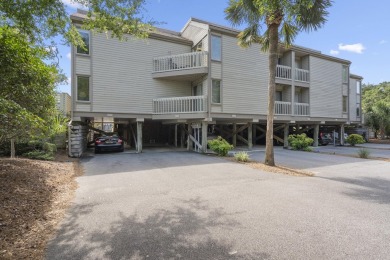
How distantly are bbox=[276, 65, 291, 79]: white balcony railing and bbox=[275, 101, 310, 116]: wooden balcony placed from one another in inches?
80.9

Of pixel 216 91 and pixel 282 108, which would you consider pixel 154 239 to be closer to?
pixel 216 91

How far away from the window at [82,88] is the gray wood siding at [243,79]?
Answer: 27.7 ft

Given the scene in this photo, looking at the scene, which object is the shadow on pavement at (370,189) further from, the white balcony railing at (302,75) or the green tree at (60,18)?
the white balcony railing at (302,75)

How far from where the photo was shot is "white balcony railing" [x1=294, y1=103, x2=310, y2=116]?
18406 millimetres

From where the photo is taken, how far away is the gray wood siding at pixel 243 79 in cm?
1553

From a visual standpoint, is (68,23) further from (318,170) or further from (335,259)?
(318,170)

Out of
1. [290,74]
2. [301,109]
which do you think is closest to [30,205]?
[290,74]

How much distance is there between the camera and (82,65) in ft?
46.6

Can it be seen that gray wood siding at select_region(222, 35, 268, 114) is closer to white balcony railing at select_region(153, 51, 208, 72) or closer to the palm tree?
white balcony railing at select_region(153, 51, 208, 72)

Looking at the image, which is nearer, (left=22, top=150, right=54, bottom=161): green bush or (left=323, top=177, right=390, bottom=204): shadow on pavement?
(left=323, top=177, right=390, bottom=204): shadow on pavement

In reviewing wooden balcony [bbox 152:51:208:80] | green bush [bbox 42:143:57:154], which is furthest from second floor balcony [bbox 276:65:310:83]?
green bush [bbox 42:143:57:154]

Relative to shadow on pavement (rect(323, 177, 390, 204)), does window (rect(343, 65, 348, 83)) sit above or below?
above

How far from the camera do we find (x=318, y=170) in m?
9.49

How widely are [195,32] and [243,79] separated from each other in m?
4.87
